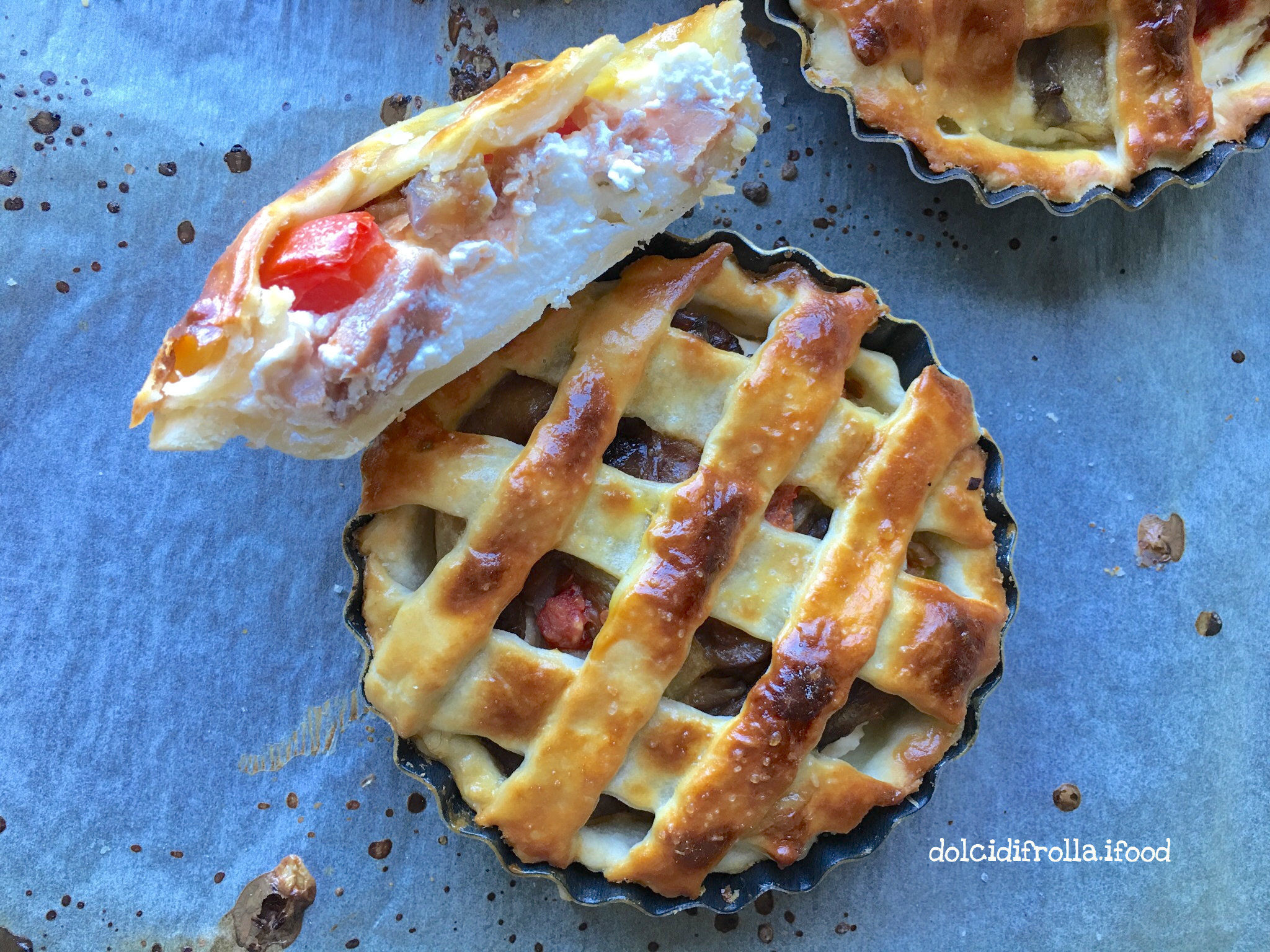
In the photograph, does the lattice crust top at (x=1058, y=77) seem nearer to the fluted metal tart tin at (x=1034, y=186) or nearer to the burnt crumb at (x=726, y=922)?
the fluted metal tart tin at (x=1034, y=186)

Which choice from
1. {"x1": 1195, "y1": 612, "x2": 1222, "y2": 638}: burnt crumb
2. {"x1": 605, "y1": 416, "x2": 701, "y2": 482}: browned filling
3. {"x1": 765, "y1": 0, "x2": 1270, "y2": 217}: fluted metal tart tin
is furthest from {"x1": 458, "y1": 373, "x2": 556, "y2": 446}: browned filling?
{"x1": 1195, "y1": 612, "x2": 1222, "y2": 638}: burnt crumb

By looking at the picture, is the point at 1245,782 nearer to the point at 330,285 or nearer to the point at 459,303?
the point at 459,303

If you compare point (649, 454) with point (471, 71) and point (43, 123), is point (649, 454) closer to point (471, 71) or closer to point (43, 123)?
point (471, 71)

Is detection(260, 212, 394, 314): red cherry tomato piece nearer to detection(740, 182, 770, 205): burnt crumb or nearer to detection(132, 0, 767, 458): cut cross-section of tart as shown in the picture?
detection(132, 0, 767, 458): cut cross-section of tart

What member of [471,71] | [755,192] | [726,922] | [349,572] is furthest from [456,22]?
[726,922]

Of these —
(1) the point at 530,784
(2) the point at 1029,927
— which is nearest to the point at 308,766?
(1) the point at 530,784

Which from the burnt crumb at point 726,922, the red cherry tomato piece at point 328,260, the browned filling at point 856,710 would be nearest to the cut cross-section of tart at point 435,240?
the red cherry tomato piece at point 328,260
